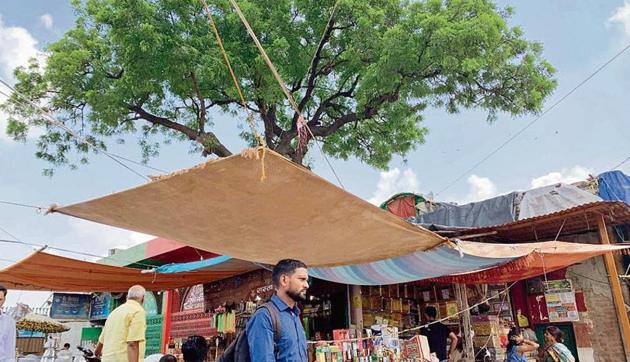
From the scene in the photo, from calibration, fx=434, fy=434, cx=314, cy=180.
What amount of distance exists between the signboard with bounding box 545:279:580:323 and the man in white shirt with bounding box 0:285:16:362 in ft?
24.0

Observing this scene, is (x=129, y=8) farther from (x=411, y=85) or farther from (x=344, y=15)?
(x=411, y=85)

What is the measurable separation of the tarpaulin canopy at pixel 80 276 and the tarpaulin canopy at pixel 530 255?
427cm

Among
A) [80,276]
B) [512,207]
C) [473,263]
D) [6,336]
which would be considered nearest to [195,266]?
[80,276]

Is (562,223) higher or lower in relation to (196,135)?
lower

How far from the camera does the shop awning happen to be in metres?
4.33

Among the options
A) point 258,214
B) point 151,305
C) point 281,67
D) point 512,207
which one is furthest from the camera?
point 151,305

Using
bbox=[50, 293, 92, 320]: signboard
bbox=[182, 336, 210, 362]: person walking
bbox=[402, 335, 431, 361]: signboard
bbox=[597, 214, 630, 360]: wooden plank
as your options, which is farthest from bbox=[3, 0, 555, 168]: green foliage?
bbox=[50, 293, 92, 320]: signboard

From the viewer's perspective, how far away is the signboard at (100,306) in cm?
1509

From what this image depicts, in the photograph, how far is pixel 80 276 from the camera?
6617 mm

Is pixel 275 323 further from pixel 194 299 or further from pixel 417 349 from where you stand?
pixel 194 299

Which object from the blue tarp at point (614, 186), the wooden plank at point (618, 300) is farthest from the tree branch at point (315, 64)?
the wooden plank at point (618, 300)

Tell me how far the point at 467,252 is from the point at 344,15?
5.67 metres

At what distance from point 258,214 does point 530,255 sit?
2918 millimetres

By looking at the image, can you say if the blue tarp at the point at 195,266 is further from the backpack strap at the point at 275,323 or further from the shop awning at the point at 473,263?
the backpack strap at the point at 275,323
